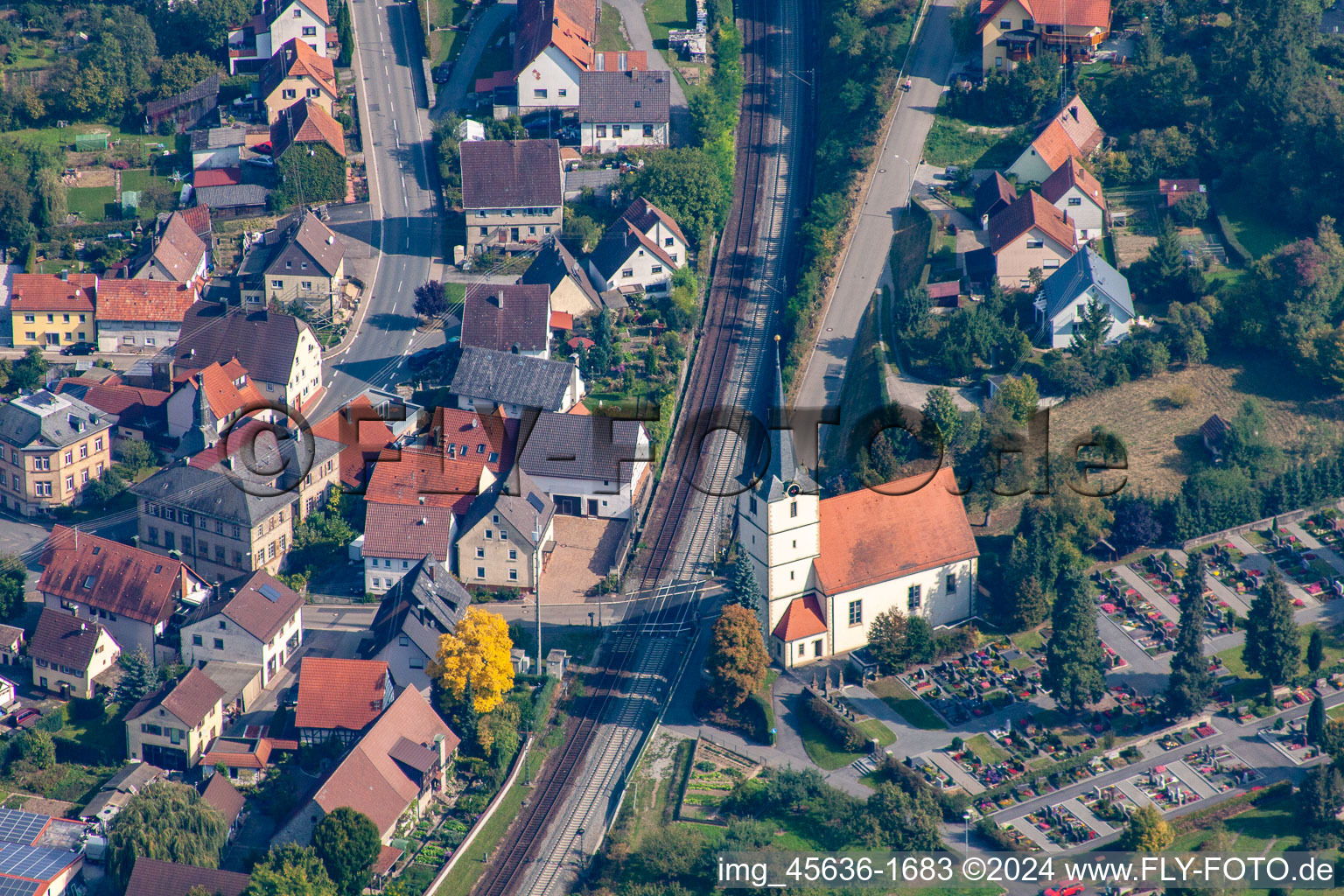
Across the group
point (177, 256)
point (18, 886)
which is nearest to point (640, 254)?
point (177, 256)

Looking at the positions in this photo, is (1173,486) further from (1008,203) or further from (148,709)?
(148,709)

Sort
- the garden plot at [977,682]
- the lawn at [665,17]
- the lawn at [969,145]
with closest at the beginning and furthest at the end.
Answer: the garden plot at [977,682] < the lawn at [969,145] < the lawn at [665,17]

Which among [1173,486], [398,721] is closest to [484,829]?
[398,721]

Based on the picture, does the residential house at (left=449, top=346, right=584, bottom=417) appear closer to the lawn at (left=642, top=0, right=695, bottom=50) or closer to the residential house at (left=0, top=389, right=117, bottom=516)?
the residential house at (left=0, top=389, right=117, bottom=516)

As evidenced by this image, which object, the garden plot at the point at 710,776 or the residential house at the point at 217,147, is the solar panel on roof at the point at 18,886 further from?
the residential house at the point at 217,147

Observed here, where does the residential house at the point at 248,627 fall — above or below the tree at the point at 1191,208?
below

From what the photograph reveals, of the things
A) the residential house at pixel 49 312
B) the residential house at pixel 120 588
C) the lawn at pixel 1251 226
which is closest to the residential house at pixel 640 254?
the residential house at pixel 49 312
